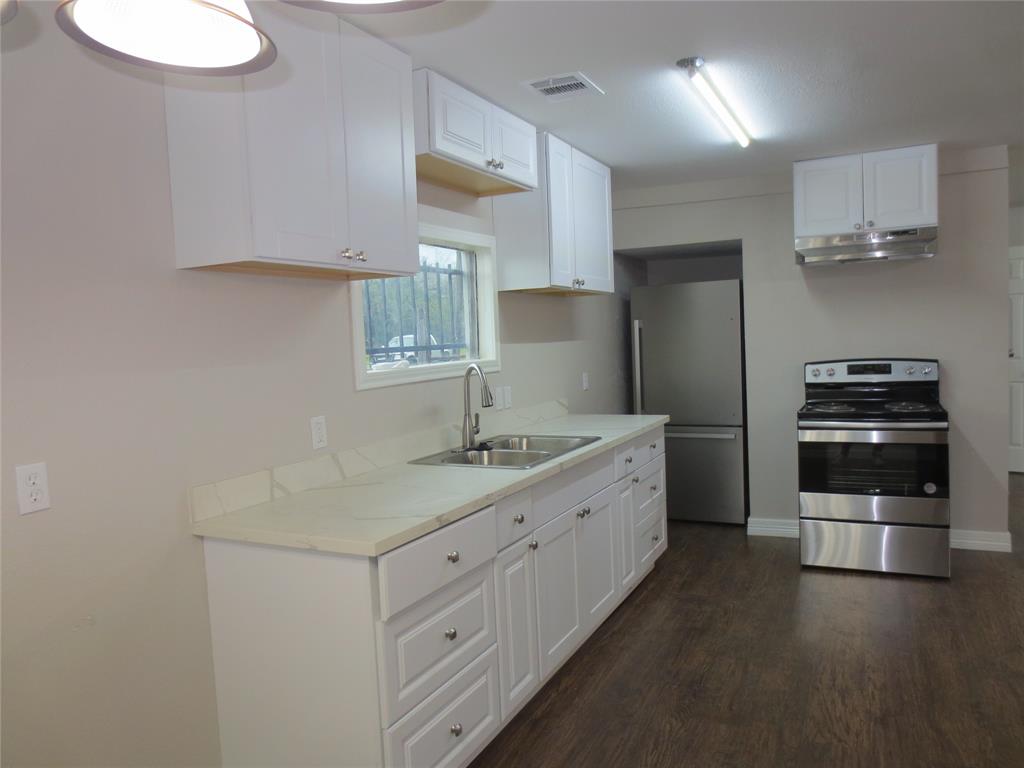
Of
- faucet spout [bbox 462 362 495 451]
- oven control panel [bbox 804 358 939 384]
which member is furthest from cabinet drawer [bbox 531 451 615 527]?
oven control panel [bbox 804 358 939 384]

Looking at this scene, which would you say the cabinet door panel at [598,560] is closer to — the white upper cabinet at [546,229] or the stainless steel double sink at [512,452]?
the stainless steel double sink at [512,452]

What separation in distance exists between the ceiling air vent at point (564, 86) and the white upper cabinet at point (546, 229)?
556 mm

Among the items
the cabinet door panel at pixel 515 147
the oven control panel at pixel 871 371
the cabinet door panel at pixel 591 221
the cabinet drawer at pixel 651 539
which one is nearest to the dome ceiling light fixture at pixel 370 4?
the cabinet door panel at pixel 515 147

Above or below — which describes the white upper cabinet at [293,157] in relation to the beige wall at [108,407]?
above

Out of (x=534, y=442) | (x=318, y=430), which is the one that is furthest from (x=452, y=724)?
(x=534, y=442)

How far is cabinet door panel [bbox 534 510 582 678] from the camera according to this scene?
2758 mm

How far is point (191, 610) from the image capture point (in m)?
2.09

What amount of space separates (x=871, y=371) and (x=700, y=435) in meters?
1.17

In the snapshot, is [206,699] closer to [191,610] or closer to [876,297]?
[191,610]

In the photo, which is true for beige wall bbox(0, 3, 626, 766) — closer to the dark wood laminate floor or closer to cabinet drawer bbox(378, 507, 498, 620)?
cabinet drawer bbox(378, 507, 498, 620)

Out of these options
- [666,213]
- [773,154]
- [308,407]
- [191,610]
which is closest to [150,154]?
[308,407]

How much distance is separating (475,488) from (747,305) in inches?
123

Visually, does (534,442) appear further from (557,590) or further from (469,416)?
(557,590)

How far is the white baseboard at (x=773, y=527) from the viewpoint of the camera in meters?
4.95
